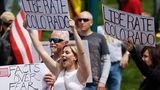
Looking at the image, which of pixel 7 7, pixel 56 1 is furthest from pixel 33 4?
pixel 7 7

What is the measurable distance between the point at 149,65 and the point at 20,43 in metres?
3.33


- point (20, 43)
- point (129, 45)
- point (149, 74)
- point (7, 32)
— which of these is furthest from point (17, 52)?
point (149, 74)

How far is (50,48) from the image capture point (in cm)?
1462

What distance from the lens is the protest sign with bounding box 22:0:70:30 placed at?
13602 millimetres

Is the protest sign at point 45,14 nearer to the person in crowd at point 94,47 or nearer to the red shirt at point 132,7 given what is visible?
the person in crowd at point 94,47

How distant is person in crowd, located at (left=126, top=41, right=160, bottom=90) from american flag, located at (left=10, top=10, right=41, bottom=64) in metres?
2.70

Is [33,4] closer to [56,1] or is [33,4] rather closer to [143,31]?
[56,1]

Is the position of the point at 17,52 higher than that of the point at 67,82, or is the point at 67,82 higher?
the point at 67,82

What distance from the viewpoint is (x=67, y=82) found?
12898 millimetres

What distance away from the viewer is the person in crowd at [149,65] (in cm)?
1273

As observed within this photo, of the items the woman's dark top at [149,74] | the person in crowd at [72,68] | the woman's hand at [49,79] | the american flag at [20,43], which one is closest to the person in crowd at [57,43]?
the woman's hand at [49,79]

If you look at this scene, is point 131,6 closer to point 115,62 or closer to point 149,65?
point 115,62

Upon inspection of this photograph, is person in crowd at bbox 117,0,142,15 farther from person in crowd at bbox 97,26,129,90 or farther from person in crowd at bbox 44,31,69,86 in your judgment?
person in crowd at bbox 44,31,69,86

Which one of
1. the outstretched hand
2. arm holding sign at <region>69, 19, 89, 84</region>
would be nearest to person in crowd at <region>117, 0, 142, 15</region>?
the outstretched hand
